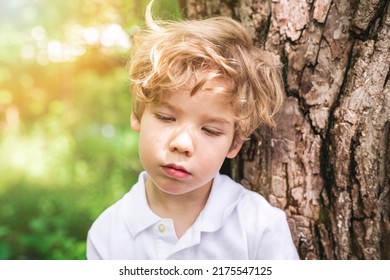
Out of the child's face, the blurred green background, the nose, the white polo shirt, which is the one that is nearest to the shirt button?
the white polo shirt

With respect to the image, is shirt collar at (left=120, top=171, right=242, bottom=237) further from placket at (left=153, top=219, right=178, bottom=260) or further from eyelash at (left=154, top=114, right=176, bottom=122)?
eyelash at (left=154, top=114, right=176, bottom=122)

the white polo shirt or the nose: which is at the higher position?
the nose

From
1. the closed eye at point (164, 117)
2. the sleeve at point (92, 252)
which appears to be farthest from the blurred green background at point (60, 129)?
the closed eye at point (164, 117)

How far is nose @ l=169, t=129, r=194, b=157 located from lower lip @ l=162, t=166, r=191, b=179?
50mm

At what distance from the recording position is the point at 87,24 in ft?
6.18

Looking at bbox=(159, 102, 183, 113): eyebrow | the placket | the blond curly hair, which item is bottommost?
the placket

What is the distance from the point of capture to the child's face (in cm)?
113

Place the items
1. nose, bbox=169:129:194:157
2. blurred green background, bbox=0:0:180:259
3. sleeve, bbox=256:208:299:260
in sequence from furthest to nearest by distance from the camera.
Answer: blurred green background, bbox=0:0:180:259, sleeve, bbox=256:208:299:260, nose, bbox=169:129:194:157

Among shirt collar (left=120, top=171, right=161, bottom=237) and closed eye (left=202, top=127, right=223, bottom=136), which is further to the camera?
shirt collar (left=120, top=171, right=161, bottom=237)

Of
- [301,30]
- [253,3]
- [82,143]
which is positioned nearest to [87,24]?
[82,143]

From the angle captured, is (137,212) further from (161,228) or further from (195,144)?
(195,144)

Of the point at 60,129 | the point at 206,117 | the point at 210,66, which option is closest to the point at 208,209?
the point at 206,117

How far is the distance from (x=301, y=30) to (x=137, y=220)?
689mm
